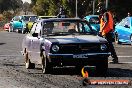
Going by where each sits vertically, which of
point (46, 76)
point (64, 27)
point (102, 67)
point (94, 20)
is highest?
point (64, 27)

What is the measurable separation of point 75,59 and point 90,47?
1.54 ft

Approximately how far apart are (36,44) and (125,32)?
38.3 ft

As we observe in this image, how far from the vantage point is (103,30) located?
55.0 ft

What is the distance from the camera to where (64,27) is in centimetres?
1413

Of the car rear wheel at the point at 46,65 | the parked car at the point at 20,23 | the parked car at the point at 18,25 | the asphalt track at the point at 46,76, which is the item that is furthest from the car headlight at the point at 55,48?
the parked car at the point at 18,25

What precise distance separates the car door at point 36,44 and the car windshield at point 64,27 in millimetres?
260

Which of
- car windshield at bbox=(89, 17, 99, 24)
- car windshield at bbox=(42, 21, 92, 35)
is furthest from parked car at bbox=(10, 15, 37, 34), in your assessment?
car windshield at bbox=(42, 21, 92, 35)

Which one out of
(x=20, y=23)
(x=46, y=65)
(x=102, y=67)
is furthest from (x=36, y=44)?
(x=20, y=23)

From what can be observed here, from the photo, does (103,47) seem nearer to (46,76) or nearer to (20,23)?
(46,76)

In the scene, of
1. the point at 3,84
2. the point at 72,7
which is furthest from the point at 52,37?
the point at 72,7

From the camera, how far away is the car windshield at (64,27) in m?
13.9

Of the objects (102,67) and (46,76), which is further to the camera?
(102,67)

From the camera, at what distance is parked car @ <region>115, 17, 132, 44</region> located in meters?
24.6

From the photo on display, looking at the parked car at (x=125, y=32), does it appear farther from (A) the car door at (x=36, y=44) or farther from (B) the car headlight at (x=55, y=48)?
(B) the car headlight at (x=55, y=48)
